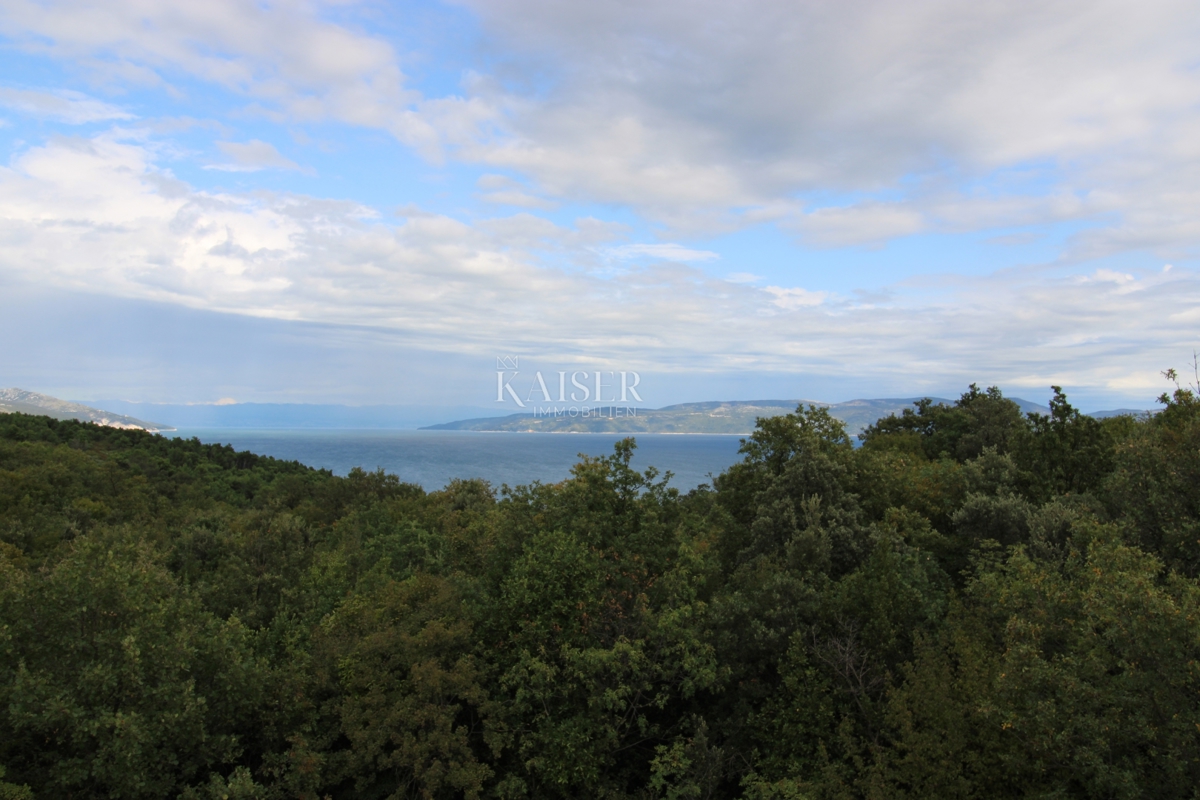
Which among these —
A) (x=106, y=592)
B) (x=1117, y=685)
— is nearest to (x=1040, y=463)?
(x=1117, y=685)

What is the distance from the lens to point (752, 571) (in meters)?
24.1

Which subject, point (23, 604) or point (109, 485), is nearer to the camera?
point (23, 604)

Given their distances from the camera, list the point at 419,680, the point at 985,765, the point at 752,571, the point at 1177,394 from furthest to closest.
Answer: the point at 752,571 → the point at 1177,394 → the point at 419,680 → the point at 985,765

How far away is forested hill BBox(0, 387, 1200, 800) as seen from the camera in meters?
13.8

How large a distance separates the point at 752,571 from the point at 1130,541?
11.5 meters

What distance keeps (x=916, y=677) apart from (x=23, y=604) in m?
22.6

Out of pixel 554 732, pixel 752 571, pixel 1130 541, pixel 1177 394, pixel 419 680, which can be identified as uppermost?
pixel 1177 394

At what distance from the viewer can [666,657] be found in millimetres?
19531

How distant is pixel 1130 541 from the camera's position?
19703 mm

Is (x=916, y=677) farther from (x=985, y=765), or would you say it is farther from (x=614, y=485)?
(x=614, y=485)

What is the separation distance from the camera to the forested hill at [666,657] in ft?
45.2

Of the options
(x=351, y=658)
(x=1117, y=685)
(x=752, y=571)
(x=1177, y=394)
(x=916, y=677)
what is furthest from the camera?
(x=752, y=571)

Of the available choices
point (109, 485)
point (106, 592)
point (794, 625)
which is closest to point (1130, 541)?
point (794, 625)

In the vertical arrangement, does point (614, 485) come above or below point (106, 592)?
above
